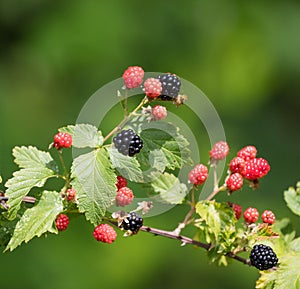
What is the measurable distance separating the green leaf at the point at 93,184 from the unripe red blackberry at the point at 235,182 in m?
0.38

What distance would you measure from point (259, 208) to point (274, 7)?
1.82 meters

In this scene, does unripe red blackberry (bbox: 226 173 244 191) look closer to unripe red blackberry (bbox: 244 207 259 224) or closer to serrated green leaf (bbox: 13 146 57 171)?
unripe red blackberry (bbox: 244 207 259 224)

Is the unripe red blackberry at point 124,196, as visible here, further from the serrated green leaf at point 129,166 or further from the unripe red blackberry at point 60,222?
the unripe red blackberry at point 60,222

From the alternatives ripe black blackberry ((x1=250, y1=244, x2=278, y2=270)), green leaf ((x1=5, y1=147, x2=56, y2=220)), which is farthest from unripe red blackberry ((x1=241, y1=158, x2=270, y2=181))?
green leaf ((x1=5, y1=147, x2=56, y2=220))

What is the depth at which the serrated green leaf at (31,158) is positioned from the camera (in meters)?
1.74

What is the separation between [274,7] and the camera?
225 inches

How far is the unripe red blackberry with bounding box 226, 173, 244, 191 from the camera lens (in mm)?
1860

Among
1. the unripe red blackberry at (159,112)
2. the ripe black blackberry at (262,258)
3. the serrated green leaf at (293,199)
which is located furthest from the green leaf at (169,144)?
the serrated green leaf at (293,199)

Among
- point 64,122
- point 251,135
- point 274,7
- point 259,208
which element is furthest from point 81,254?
point 274,7

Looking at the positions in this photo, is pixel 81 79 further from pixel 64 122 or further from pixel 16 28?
pixel 16 28

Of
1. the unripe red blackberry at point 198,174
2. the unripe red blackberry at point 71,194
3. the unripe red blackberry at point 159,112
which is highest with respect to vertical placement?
the unripe red blackberry at point 159,112

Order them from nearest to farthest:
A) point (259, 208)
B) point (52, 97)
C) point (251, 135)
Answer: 1. point (259, 208)
2. point (52, 97)
3. point (251, 135)

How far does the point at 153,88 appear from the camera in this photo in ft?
5.47

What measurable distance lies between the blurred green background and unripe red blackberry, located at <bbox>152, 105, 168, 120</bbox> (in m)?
3.17
